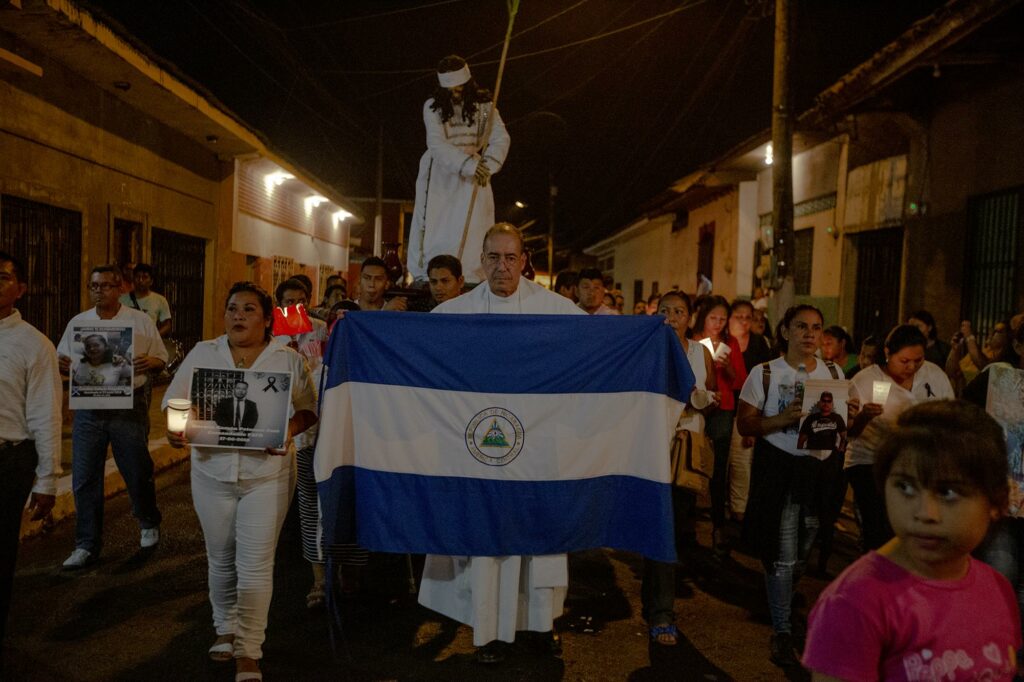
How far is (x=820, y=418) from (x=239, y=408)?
3.18m

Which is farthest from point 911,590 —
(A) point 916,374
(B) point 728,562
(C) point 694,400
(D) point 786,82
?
(D) point 786,82

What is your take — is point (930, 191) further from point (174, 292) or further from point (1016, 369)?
point (174, 292)

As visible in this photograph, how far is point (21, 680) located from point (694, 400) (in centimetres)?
393

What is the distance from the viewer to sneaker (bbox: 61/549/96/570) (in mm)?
5863

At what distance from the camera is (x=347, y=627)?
16.8 ft

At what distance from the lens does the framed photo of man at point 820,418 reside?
472cm

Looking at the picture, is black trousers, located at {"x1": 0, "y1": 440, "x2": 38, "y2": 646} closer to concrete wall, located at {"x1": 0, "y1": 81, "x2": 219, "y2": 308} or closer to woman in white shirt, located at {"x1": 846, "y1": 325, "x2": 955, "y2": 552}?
woman in white shirt, located at {"x1": 846, "y1": 325, "x2": 955, "y2": 552}

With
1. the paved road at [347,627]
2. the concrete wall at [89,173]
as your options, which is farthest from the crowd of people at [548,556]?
the concrete wall at [89,173]

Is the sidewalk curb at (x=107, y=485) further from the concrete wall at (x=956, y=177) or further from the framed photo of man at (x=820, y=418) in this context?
the concrete wall at (x=956, y=177)

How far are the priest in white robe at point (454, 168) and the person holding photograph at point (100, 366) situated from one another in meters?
2.49

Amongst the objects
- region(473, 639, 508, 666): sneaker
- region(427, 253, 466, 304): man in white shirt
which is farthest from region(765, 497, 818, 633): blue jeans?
region(427, 253, 466, 304): man in white shirt

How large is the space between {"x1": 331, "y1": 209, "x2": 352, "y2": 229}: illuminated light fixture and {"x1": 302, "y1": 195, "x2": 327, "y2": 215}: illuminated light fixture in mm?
3262

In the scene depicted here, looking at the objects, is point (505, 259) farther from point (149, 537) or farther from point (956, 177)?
point (956, 177)

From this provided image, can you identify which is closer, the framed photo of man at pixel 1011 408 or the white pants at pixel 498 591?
the framed photo of man at pixel 1011 408
